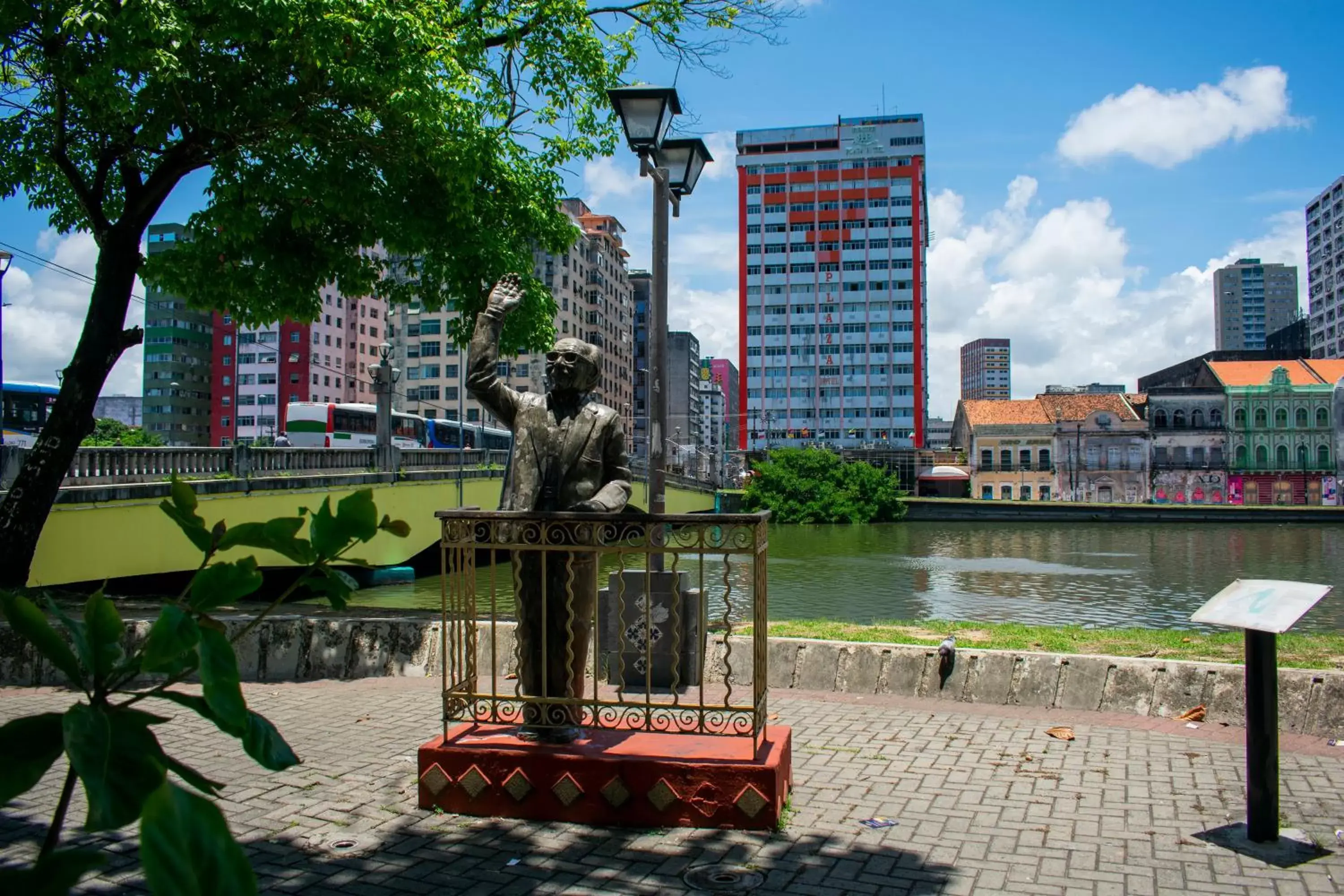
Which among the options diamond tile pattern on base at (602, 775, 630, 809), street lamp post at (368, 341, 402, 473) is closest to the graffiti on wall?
street lamp post at (368, 341, 402, 473)

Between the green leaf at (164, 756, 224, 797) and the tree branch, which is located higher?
the tree branch

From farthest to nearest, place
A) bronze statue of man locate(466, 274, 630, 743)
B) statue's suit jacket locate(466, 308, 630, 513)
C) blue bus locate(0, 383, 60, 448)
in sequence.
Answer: blue bus locate(0, 383, 60, 448), statue's suit jacket locate(466, 308, 630, 513), bronze statue of man locate(466, 274, 630, 743)

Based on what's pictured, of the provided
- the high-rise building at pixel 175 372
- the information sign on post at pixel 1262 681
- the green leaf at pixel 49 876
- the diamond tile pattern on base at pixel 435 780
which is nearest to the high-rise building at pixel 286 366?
the high-rise building at pixel 175 372

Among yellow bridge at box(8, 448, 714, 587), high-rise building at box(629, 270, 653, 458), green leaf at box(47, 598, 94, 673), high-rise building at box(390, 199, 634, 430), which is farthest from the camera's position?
high-rise building at box(629, 270, 653, 458)

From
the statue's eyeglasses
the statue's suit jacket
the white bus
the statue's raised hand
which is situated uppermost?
the white bus

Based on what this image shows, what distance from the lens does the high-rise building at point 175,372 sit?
94.1 meters

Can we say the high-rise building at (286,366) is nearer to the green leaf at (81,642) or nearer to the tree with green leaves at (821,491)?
the tree with green leaves at (821,491)

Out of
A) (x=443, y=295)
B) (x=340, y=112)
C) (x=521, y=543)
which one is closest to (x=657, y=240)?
(x=521, y=543)

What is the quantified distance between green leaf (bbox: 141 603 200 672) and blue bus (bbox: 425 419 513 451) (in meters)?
42.9

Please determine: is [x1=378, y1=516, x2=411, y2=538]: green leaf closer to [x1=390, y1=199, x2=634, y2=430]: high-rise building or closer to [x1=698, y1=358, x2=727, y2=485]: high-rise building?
[x1=698, y1=358, x2=727, y2=485]: high-rise building

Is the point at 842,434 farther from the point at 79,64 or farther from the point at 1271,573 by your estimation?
the point at 79,64

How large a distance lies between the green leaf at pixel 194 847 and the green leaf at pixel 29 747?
194 mm

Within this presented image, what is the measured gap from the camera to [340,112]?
11.9 m

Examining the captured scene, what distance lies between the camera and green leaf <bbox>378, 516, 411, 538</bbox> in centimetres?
147
